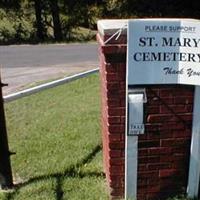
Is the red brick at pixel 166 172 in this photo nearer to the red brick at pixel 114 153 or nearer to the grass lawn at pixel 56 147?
the grass lawn at pixel 56 147

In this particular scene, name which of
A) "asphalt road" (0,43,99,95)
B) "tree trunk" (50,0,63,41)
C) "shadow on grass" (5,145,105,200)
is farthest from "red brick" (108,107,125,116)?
"tree trunk" (50,0,63,41)

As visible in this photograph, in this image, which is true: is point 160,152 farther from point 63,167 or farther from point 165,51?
point 63,167

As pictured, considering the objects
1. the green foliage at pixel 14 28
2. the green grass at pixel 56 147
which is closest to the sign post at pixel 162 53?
the green grass at pixel 56 147

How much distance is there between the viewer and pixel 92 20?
2658 cm

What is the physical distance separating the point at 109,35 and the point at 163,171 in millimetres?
1326

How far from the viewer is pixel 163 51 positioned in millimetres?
4312

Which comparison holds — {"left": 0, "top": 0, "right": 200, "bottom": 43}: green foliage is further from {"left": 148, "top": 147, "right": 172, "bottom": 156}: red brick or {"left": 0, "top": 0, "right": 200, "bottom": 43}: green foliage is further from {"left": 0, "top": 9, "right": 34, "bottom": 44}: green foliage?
{"left": 148, "top": 147, "right": 172, "bottom": 156}: red brick

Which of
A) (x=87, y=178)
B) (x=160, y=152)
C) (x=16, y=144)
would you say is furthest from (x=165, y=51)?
(x=16, y=144)

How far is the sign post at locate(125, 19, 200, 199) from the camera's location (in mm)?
4234

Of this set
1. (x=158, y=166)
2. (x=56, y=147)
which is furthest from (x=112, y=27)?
(x=56, y=147)

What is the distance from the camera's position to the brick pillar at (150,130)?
4.38 m

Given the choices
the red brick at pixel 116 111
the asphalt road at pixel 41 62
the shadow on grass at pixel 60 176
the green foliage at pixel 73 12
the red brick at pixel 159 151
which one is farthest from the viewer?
the green foliage at pixel 73 12

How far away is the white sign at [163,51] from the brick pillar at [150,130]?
3.8 inches

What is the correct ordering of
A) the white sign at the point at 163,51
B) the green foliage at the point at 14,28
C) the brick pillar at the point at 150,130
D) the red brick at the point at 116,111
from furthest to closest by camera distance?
1. the green foliage at the point at 14,28
2. the red brick at the point at 116,111
3. the brick pillar at the point at 150,130
4. the white sign at the point at 163,51
